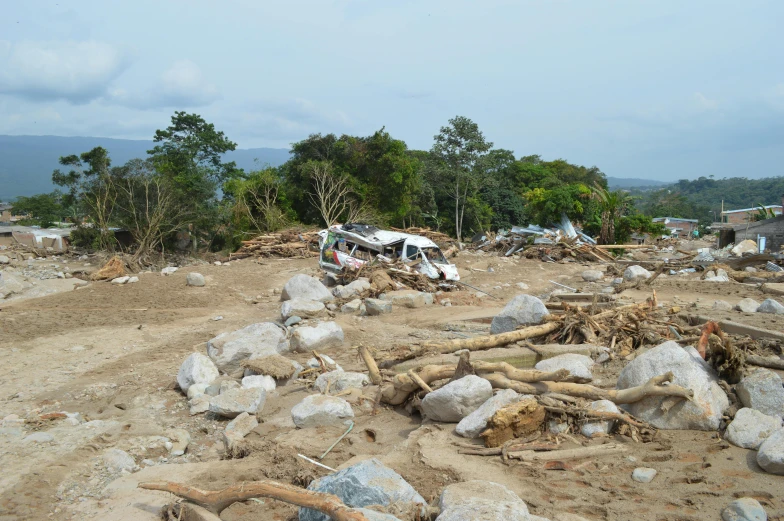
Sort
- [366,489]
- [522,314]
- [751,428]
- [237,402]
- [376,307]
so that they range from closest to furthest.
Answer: [366,489]
[751,428]
[237,402]
[522,314]
[376,307]

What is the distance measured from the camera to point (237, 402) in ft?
22.1

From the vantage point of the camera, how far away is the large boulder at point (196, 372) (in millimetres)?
7621

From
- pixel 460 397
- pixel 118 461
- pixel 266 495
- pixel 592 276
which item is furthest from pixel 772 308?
pixel 118 461

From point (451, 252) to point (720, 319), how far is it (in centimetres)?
1403

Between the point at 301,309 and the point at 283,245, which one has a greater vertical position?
the point at 283,245

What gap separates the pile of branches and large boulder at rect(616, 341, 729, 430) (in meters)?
17.6

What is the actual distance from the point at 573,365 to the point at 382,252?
419 inches

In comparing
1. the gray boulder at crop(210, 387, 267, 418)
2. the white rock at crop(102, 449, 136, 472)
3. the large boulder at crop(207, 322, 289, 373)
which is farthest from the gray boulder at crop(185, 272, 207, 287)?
the white rock at crop(102, 449, 136, 472)

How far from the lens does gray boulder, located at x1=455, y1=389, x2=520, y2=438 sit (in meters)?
5.09

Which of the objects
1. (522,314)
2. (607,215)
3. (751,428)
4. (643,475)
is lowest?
(643,475)

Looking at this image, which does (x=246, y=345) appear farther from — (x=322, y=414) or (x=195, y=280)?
(x=195, y=280)

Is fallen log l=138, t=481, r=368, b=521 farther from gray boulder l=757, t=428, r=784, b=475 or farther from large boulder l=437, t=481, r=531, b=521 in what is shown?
gray boulder l=757, t=428, r=784, b=475

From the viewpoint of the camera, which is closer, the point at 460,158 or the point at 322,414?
the point at 322,414

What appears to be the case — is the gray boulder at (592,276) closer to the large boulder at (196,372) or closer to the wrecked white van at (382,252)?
the wrecked white van at (382,252)
